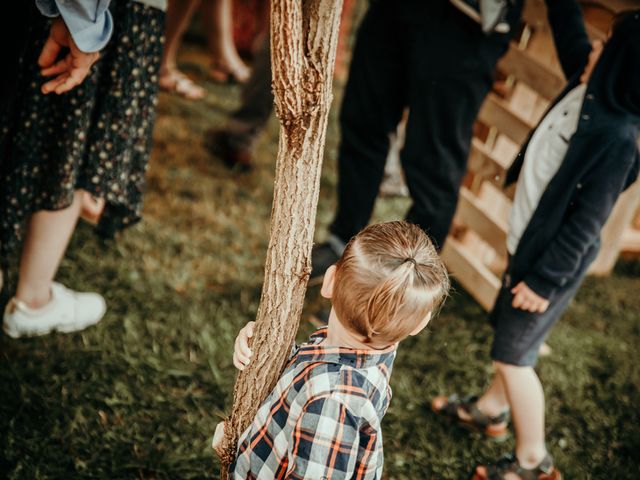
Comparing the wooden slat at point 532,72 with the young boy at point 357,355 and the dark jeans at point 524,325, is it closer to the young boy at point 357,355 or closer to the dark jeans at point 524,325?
the dark jeans at point 524,325

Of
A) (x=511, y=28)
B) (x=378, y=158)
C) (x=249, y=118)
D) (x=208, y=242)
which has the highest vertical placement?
(x=511, y=28)

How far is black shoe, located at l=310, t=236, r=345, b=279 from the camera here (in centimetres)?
296

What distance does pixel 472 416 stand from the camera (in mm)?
2400

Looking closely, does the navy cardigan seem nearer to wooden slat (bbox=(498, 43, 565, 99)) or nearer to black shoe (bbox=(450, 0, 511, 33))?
black shoe (bbox=(450, 0, 511, 33))

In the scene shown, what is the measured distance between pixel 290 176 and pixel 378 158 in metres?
1.54

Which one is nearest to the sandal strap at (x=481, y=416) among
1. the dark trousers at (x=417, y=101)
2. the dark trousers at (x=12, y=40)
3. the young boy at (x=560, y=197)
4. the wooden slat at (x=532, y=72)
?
the young boy at (x=560, y=197)

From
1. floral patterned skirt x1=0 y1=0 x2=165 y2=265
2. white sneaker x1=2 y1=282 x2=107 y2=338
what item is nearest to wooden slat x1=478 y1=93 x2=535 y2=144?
floral patterned skirt x1=0 y1=0 x2=165 y2=265

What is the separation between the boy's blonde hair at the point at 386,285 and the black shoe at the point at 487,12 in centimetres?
124

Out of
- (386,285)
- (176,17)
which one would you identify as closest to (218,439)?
(386,285)

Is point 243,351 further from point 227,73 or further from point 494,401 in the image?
point 227,73

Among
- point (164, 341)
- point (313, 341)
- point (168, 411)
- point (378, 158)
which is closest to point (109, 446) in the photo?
point (168, 411)

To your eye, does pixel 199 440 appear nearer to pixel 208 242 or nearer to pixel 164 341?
pixel 164 341

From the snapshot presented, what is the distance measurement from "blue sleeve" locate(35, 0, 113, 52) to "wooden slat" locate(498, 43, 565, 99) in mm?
1990

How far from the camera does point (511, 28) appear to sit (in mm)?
2338
